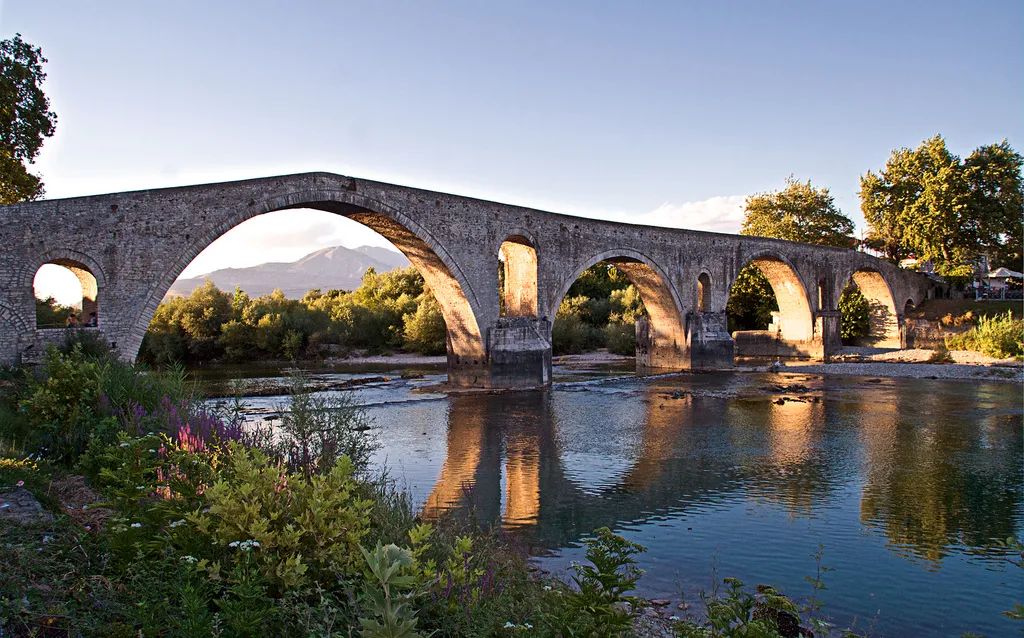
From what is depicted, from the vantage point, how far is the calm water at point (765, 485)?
6.35 m

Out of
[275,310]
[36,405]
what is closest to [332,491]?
[36,405]

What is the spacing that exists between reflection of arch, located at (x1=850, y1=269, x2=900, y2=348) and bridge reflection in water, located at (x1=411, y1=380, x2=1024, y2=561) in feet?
78.7

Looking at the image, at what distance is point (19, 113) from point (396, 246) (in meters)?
10.4

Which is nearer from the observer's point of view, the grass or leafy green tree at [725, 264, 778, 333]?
the grass

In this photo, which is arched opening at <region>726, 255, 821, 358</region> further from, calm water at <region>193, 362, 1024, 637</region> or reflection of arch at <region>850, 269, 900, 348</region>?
calm water at <region>193, 362, 1024, 637</region>

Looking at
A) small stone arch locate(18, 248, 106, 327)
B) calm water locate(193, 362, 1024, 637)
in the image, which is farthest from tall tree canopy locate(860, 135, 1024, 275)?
small stone arch locate(18, 248, 106, 327)

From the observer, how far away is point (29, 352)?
556 inches

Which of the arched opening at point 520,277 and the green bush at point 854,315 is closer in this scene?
the arched opening at point 520,277

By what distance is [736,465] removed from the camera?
11.4 m

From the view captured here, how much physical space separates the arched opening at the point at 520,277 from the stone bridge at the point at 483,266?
5 cm

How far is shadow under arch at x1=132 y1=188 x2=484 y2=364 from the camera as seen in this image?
53.4ft

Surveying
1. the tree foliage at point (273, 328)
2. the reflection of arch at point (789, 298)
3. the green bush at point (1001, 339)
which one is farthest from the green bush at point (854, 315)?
the tree foliage at point (273, 328)

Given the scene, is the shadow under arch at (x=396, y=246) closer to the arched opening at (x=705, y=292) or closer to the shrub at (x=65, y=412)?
the shrub at (x=65, y=412)

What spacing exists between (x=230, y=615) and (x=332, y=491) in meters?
0.78
